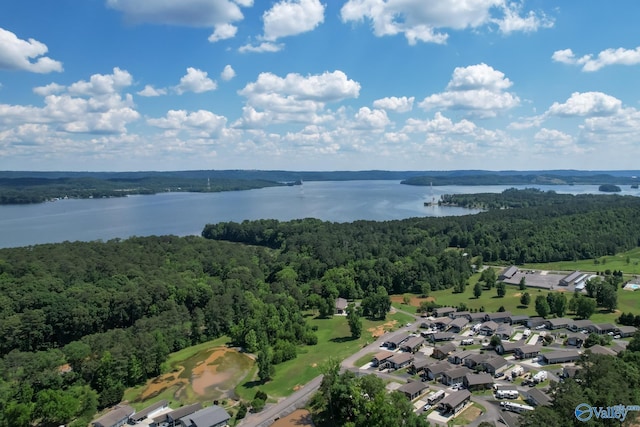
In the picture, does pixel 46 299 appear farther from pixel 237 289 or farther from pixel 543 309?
pixel 543 309

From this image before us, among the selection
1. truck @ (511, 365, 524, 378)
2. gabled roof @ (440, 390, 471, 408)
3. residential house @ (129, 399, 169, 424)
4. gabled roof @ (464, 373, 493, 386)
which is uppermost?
gabled roof @ (440, 390, 471, 408)

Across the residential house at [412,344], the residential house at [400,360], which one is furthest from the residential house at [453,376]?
the residential house at [412,344]

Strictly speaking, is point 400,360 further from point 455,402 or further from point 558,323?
point 558,323

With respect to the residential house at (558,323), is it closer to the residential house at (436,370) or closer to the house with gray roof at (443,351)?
the house with gray roof at (443,351)

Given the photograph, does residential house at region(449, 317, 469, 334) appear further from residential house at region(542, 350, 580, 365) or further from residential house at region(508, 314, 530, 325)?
residential house at region(542, 350, 580, 365)

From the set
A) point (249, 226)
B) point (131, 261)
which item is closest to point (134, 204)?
point (249, 226)

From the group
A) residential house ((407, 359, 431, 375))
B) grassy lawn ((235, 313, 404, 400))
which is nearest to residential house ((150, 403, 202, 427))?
grassy lawn ((235, 313, 404, 400))

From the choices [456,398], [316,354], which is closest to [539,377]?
[456,398]
